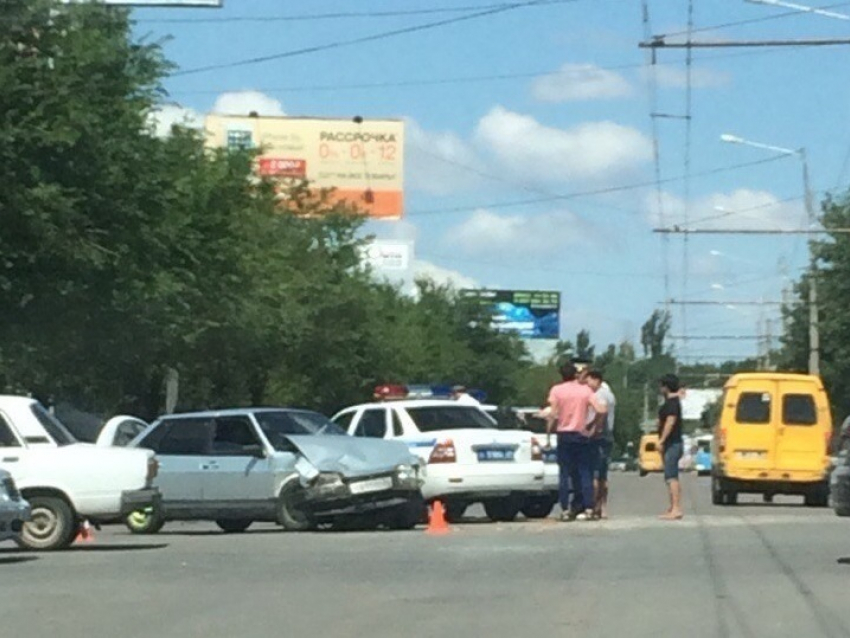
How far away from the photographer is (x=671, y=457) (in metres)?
26.0

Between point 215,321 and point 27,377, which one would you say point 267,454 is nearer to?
point 27,377

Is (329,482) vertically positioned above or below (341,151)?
below

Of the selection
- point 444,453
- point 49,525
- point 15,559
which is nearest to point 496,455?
point 444,453

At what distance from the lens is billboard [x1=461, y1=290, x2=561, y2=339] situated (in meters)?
116

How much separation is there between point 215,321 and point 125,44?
11.9 m

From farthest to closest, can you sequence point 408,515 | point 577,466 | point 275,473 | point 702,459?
point 702,459 → point 577,466 → point 408,515 → point 275,473

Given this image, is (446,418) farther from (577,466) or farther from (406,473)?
(406,473)

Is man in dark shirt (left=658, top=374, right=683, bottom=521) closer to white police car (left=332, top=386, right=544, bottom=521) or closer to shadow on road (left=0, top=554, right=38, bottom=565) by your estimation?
white police car (left=332, top=386, right=544, bottom=521)

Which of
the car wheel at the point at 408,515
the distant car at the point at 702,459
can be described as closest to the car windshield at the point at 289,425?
the car wheel at the point at 408,515

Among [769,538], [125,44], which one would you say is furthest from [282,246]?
[769,538]

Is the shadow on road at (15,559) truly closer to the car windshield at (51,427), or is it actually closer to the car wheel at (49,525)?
the car wheel at (49,525)

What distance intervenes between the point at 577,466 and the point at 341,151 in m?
70.2

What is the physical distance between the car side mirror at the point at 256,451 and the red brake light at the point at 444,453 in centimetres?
247

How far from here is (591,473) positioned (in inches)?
974
